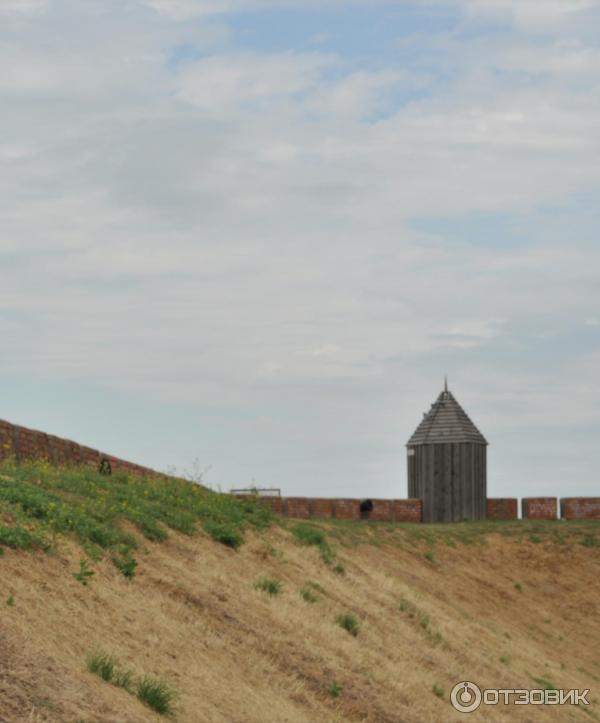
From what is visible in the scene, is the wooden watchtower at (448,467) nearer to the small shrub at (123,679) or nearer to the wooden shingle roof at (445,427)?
the wooden shingle roof at (445,427)

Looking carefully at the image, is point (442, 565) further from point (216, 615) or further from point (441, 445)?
point (216, 615)

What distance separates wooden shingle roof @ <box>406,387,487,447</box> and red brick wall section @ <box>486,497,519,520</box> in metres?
2.44

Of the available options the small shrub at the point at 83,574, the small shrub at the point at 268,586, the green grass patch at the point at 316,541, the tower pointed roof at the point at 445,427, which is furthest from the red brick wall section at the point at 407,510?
the small shrub at the point at 83,574

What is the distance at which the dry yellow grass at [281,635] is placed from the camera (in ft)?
39.2

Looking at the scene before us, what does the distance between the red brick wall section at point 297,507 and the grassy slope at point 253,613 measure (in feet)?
7.54

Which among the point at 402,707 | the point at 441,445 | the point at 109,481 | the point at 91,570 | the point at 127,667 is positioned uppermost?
the point at 441,445

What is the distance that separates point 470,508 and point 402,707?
2326 centimetres

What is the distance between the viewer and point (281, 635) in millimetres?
17438

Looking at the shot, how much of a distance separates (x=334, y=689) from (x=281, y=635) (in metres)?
1.88

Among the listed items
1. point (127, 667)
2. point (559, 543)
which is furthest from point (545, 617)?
point (127, 667)

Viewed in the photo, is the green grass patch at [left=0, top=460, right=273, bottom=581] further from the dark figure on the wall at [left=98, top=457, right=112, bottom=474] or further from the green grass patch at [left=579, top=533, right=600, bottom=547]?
the green grass patch at [left=579, top=533, right=600, bottom=547]

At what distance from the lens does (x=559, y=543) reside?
3569cm

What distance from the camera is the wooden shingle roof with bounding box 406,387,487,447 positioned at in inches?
1592

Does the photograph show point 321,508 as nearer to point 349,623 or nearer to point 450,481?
point 450,481
